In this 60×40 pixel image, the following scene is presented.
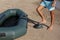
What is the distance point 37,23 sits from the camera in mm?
7375

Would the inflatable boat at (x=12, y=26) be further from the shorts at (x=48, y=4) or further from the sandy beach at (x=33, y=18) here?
the shorts at (x=48, y=4)

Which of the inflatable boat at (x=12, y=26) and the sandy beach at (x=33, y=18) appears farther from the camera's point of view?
the sandy beach at (x=33, y=18)

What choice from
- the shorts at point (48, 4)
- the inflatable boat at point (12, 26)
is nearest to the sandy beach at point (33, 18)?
the inflatable boat at point (12, 26)

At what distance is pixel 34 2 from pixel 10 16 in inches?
136

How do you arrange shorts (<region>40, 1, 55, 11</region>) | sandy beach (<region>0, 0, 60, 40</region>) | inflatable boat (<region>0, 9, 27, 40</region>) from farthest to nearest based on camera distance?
shorts (<region>40, 1, 55, 11</region>) < sandy beach (<region>0, 0, 60, 40</region>) < inflatable boat (<region>0, 9, 27, 40</region>)

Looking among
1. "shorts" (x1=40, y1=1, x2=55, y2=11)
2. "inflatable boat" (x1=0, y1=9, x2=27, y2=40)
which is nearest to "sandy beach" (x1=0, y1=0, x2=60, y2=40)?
"inflatable boat" (x1=0, y1=9, x2=27, y2=40)

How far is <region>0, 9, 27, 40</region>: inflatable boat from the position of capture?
523cm

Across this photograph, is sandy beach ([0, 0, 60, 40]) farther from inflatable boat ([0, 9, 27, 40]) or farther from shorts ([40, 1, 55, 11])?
shorts ([40, 1, 55, 11])

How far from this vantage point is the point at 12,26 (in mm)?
5566

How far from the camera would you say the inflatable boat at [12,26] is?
5.23 metres

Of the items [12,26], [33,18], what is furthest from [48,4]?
[12,26]

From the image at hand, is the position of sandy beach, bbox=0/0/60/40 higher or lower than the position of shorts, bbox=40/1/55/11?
lower

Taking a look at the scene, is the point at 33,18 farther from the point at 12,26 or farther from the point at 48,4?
the point at 12,26

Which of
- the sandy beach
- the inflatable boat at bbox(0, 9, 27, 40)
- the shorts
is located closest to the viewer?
the inflatable boat at bbox(0, 9, 27, 40)
